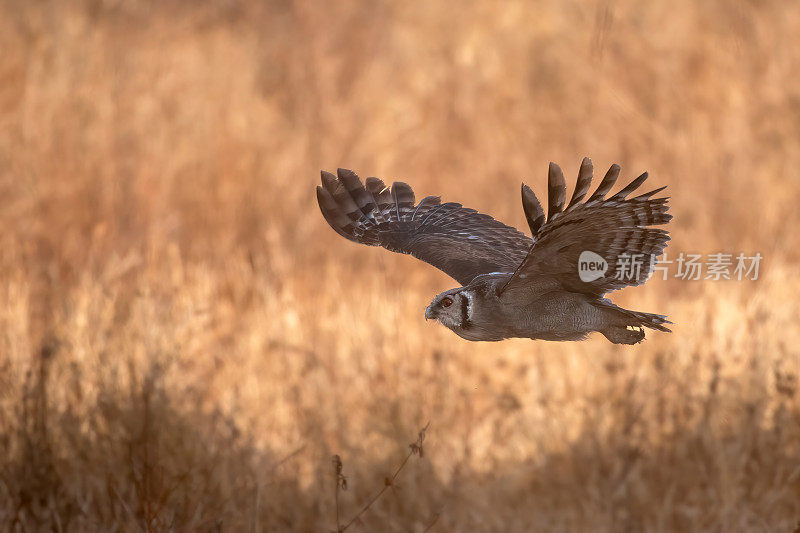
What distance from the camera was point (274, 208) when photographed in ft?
32.2

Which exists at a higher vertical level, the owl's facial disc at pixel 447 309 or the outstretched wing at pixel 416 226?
the outstretched wing at pixel 416 226

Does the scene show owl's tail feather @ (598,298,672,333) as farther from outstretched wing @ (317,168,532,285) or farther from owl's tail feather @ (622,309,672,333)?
outstretched wing @ (317,168,532,285)

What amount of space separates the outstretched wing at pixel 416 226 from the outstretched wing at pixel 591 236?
886mm

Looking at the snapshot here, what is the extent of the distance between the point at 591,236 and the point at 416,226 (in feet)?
5.63

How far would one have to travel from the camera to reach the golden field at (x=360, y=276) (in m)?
5.88

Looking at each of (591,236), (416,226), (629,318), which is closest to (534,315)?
(629,318)

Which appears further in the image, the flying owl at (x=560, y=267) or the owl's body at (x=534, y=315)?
the owl's body at (x=534, y=315)

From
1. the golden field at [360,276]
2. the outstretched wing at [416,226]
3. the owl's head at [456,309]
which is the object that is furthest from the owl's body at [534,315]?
the golden field at [360,276]

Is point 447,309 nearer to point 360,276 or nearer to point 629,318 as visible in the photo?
point 629,318

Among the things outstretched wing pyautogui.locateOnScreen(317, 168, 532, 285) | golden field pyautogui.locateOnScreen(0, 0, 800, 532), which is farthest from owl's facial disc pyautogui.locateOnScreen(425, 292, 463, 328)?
golden field pyautogui.locateOnScreen(0, 0, 800, 532)

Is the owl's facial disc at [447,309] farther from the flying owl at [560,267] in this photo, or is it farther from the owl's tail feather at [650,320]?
the owl's tail feather at [650,320]

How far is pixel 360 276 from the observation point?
8.89m

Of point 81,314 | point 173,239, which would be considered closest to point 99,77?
point 173,239

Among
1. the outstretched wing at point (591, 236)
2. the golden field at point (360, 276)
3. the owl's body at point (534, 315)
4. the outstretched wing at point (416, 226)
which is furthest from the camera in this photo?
the golden field at point (360, 276)
